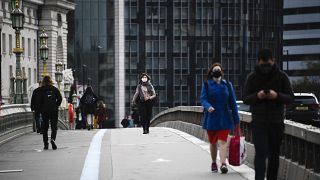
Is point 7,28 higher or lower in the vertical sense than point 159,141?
higher

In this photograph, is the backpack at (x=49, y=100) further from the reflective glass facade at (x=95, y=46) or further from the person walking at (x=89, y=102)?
the reflective glass facade at (x=95, y=46)

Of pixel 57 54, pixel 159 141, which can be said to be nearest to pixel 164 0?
pixel 57 54

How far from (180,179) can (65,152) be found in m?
7.37

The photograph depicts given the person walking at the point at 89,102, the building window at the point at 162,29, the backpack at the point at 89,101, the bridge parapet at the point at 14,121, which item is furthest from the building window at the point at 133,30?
the backpack at the point at 89,101

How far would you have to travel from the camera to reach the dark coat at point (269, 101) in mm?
11797

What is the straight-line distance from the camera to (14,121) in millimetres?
30609

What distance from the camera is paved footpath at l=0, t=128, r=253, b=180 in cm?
1548

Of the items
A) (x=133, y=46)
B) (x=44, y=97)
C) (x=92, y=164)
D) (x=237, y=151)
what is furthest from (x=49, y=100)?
(x=133, y=46)

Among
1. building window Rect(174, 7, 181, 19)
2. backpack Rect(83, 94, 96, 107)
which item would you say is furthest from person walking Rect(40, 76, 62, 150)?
building window Rect(174, 7, 181, 19)

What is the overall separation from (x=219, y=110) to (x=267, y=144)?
356 cm

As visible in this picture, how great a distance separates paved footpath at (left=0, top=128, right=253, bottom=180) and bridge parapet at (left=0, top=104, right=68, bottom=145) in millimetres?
942

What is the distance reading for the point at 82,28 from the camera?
13438 cm

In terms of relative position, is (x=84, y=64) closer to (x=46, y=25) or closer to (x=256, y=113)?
(x=46, y=25)

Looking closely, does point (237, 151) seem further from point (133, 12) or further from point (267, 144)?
point (133, 12)
